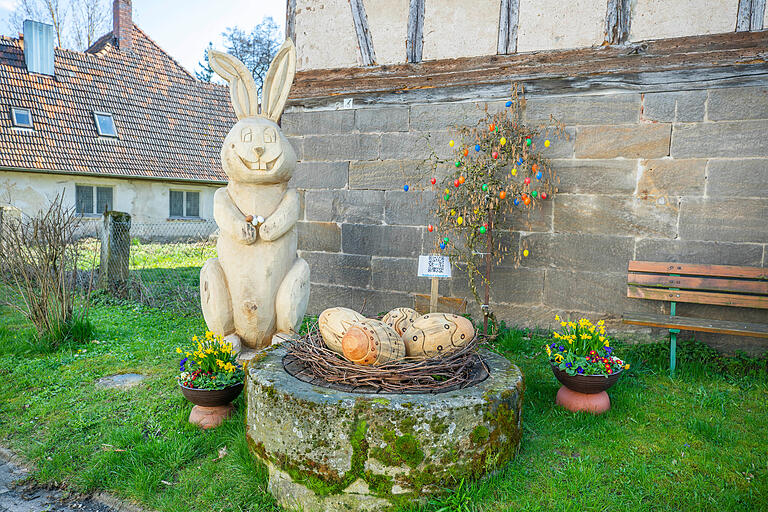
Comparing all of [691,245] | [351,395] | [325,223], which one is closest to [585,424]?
[351,395]

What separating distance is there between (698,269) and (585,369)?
1.71m

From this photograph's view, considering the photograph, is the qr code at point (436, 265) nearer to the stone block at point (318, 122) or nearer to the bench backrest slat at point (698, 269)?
the bench backrest slat at point (698, 269)

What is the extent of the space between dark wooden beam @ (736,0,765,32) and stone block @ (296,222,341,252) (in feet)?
13.5

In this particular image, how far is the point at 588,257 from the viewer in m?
4.66

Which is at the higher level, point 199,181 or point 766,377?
point 199,181

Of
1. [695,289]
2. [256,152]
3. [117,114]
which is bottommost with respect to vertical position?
[695,289]

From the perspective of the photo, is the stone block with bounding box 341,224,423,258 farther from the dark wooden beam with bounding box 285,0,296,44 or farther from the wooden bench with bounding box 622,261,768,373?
the dark wooden beam with bounding box 285,0,296,44

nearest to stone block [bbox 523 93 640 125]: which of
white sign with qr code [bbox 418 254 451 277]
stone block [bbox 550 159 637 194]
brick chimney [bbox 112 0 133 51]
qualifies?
stone block [bbox 550 159 637 194]

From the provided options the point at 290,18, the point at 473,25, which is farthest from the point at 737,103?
the point at 290,18

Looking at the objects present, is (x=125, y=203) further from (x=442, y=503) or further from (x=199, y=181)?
(x=442, y=503)

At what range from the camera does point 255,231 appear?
3.55 m

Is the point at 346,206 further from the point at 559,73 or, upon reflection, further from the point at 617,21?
the point at 617,21

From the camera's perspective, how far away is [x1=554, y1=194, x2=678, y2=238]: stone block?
4387mm

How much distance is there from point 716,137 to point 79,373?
5676 millimetres
